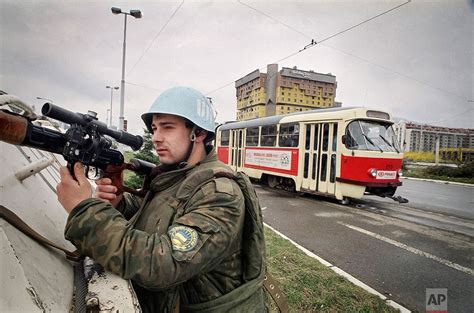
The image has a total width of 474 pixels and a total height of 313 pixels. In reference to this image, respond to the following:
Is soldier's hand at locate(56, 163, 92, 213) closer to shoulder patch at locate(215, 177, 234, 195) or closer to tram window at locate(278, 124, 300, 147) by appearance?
shoulder patch at locate(215, 177, 234, 195)

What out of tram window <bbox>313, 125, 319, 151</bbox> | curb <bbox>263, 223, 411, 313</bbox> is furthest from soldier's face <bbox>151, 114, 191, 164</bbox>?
tram window <bbox>313, 125, 319, 151</bbox>

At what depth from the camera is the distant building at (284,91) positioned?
25734 millimetres

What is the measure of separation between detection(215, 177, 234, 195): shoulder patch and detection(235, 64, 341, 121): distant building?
24525 millimetres

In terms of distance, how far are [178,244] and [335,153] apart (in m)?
7.88

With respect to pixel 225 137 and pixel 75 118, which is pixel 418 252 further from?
pixel 225 137

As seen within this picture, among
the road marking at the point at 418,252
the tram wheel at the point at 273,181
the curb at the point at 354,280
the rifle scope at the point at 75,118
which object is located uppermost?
the rifle scope at the point at 75,118

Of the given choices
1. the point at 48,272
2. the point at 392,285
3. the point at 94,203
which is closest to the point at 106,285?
the point at 48,272

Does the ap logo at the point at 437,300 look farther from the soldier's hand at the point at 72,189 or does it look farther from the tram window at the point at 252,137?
the tram window at the point at 252,137

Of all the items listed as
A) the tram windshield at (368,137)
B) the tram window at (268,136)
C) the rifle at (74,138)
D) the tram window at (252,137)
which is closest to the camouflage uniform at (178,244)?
the rifle at (74,138)

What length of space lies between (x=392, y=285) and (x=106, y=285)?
142 inches

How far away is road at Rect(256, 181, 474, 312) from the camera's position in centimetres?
361

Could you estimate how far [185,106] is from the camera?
1.69 meters

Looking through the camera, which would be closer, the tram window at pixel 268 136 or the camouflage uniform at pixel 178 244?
the camouflage uniform at pixel 178 244

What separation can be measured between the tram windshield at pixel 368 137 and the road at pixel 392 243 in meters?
1.74
